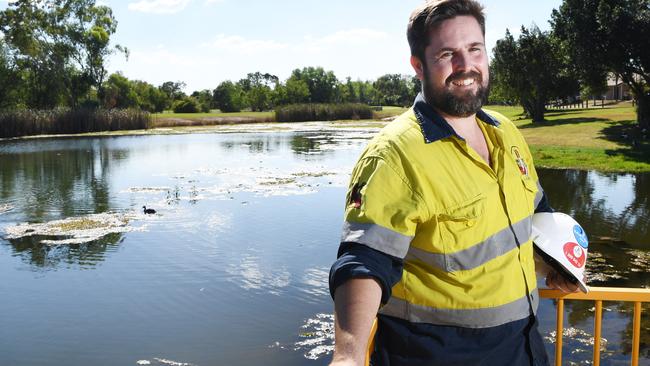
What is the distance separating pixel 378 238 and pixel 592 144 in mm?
29064

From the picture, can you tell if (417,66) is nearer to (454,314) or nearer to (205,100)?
(454,314)

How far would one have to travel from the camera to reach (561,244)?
8.35 feet

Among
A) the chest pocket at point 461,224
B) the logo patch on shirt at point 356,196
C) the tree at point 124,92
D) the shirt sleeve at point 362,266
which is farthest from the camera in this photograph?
the tree at point 124,92

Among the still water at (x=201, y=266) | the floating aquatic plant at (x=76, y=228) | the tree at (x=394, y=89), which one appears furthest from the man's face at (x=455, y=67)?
the tree at (x=394, y=89)

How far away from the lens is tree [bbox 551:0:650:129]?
27.1m

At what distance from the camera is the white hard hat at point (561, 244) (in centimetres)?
254

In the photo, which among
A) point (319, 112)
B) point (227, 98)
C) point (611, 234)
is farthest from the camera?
point (227, 98)

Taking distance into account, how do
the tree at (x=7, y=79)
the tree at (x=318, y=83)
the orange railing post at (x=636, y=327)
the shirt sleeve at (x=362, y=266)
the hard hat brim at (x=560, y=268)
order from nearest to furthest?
the shirt sleeve at (x=362, y=266) → the hard hat brim at (x=560, y=268) → the orange railing post at (x=636, y=327) → the tree at (x=7, y=79) → the tree at (x=318, y=83)

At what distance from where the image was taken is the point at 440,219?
2098 millimetres

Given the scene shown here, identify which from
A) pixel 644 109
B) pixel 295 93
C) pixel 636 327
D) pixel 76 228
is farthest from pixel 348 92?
pixel 636 327

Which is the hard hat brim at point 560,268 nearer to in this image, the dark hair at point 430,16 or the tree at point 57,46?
the dark hair at point 430,16

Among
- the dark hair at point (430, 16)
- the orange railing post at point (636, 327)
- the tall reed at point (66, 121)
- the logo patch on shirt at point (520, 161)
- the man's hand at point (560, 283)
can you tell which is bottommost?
the orange railing post at point (636, 327)

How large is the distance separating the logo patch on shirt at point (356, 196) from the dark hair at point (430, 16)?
573mm

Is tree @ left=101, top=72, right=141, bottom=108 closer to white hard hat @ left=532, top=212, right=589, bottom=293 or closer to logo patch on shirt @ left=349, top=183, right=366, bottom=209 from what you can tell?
white hard hat @ left=532, top=212, right=589, bottom=293
